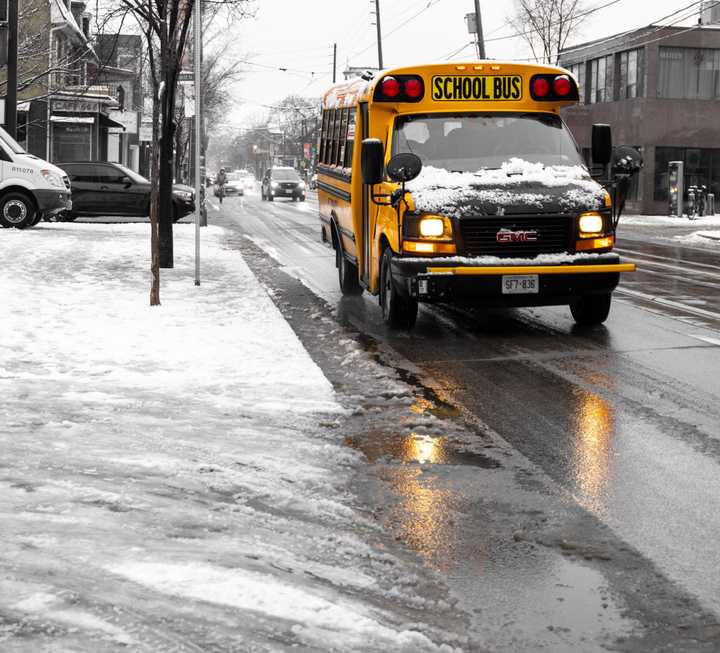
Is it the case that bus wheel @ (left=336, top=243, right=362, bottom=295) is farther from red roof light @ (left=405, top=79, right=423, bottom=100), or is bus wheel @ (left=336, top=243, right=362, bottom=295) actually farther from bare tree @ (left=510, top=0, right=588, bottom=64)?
bare tree @ (left=510, top=0, right=588, bottom=64)

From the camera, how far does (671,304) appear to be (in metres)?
13.8

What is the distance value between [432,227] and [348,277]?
3.96m

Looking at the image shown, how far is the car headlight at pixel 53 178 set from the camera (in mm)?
25438

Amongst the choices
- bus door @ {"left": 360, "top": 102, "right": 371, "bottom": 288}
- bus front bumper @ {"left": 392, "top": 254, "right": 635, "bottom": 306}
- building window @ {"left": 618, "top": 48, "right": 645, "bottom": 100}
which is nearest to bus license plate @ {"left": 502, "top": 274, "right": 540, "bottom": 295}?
bus front bumper @ {"left": 392, "top": 254, "right": 635, "bottom": 306}

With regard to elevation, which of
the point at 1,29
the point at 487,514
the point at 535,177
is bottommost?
the point at 487,514

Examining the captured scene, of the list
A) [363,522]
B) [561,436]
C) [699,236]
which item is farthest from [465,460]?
[699,236]

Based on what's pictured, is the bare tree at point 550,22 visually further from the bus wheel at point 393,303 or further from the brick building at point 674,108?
the bus wheel at point 393,303

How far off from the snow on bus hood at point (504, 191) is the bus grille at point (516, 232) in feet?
0.26

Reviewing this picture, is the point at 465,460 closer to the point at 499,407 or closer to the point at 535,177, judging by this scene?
the point at 499,407

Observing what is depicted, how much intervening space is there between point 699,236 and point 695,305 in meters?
→ 20.1

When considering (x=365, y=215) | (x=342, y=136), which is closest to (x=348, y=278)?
(x=342, y=136)

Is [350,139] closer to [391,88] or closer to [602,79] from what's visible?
[391,88]

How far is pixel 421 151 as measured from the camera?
11.9m

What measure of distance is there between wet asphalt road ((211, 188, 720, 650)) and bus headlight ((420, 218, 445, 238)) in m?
0.95
